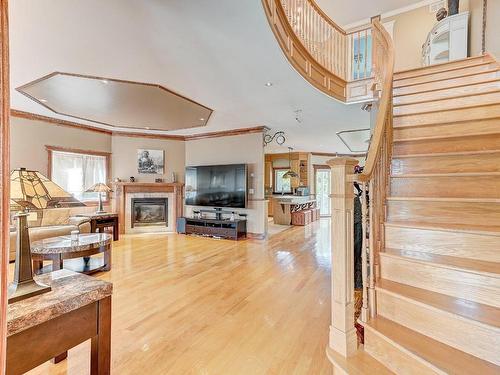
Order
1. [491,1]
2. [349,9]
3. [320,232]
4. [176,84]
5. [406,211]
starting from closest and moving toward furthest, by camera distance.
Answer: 1. [406,211]
2. [176,84]
3. [491,1]
4. [349,9]
5. [320,232]

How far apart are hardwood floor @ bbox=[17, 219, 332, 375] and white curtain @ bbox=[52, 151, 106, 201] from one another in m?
2.40

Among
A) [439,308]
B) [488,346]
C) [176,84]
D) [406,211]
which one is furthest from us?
[176,84]

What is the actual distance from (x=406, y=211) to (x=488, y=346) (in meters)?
1.10

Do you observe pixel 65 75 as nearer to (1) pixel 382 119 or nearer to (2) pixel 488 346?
(1) pixel 382 119

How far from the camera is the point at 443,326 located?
1386 mm

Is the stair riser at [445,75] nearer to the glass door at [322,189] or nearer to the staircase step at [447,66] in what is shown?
the staircase step at [447,66]

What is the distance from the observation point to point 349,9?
234 inches

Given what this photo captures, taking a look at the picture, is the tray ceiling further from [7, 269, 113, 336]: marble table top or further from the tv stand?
[7, 269, 113, 336]: marble table top

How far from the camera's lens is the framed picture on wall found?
682 cm

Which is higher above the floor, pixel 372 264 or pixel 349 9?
pixel 349 9

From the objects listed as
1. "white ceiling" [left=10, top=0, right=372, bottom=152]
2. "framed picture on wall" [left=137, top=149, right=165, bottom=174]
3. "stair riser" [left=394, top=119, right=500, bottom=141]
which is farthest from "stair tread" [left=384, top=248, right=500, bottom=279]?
"framed picture on wall" [left=137, top=149, right=165, bottom=174]

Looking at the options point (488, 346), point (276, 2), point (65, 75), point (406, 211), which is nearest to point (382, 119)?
point (406, 211)

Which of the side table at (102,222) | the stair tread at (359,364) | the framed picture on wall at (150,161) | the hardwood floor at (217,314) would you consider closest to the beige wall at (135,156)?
the framed picture on wall at (150,161)

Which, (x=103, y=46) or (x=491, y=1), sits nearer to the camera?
(x=103, y=46)
